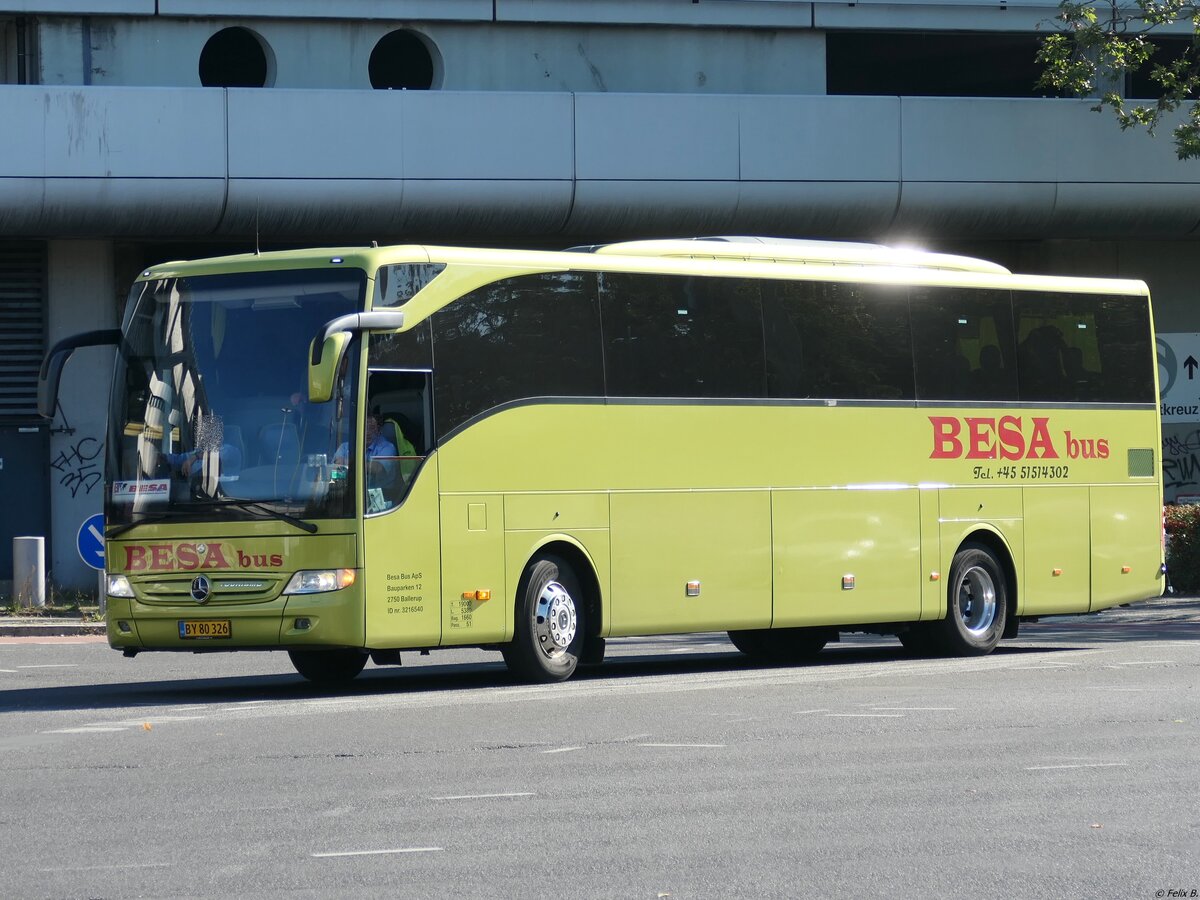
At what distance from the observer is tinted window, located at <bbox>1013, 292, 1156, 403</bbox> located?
60.3 ft

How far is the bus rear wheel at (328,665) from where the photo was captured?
1556 cm

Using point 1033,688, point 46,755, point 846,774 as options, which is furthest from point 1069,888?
point 1033,688

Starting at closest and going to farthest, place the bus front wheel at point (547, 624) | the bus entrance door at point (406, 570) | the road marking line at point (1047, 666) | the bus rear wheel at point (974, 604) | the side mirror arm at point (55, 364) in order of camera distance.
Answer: the bus entrance door at point (406, 570) < the side mirror arm at point (55, 364) < the bus front wheel at point (547, 624) < the road marking line at point (1047, 666) < the bus rear wheel at point (974, 604)

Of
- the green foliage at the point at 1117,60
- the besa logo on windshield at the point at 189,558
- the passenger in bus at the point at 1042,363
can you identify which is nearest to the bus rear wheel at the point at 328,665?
the besa logo on windshield at the point at 189,558

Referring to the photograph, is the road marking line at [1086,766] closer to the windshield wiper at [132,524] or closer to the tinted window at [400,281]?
the tinted window at [400,281]

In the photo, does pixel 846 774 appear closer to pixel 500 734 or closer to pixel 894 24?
pixel 500 734

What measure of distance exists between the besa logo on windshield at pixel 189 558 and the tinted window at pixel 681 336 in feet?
10.6

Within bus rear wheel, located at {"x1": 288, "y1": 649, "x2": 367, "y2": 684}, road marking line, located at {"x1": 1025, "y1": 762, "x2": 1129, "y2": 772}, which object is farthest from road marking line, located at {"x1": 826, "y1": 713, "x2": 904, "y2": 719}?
bus rear wheel, located at {"x1": 288, "y1": 649, "x2": 367, "y2": 684}

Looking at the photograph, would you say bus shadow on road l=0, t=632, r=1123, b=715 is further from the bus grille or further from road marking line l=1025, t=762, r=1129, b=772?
road marking line l=1025, t=762, r=1129, b=772

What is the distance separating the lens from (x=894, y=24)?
95.6 feet

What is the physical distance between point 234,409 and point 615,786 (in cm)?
557

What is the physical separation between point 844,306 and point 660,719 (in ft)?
19.6

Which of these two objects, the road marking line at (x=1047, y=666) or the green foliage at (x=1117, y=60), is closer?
the road marking line at (x=1047, y=666)

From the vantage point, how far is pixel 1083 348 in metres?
18.8
